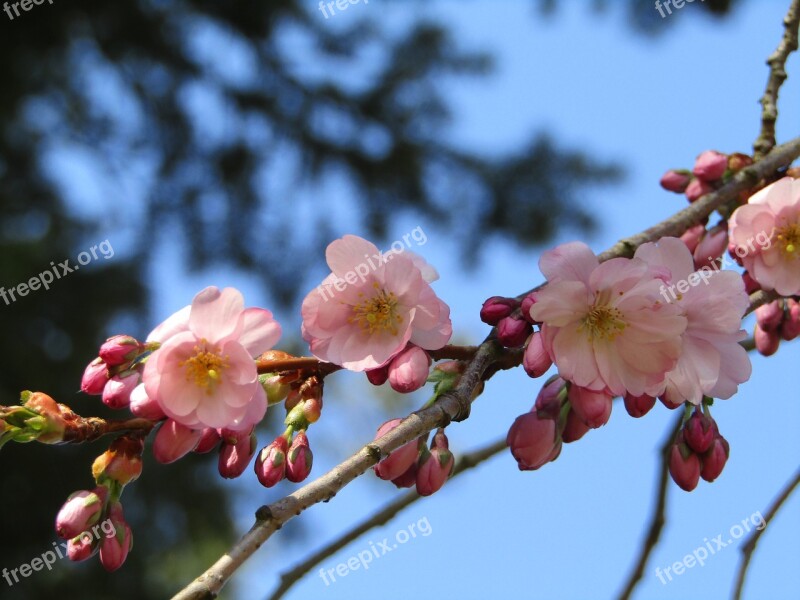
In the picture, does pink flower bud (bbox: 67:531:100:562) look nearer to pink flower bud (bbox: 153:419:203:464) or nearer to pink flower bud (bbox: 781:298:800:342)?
pink flower bud (bbox: 153:419:203:464)

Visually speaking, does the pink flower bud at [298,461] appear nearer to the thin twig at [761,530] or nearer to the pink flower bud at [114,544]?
the pink flower bud at [114,544]

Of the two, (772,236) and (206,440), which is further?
(772,236)

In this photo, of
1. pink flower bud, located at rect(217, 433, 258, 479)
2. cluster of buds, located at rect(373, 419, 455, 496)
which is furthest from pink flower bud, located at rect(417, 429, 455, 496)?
pink flower bud, located at rect(217, 433, 258, 479)

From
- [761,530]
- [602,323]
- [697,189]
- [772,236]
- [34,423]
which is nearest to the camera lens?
[34,423]

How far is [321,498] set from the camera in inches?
35.3

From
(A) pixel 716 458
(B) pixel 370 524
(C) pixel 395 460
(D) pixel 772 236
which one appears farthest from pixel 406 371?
(B) pixel 370 524

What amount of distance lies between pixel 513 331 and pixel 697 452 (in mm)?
345

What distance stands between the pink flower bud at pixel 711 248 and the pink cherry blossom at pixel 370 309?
1.75 ft

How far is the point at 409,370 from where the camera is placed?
1.06 m

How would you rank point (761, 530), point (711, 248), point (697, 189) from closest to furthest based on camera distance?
point (711, 248), point (697, 189), point (761, 530)

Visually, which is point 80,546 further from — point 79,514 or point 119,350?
point 119,350

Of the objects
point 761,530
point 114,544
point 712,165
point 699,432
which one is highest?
point 712,165

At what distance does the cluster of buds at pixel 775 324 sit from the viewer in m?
1.47

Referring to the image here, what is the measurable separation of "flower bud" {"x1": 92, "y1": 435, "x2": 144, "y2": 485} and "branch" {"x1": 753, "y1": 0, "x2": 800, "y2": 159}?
118cm
